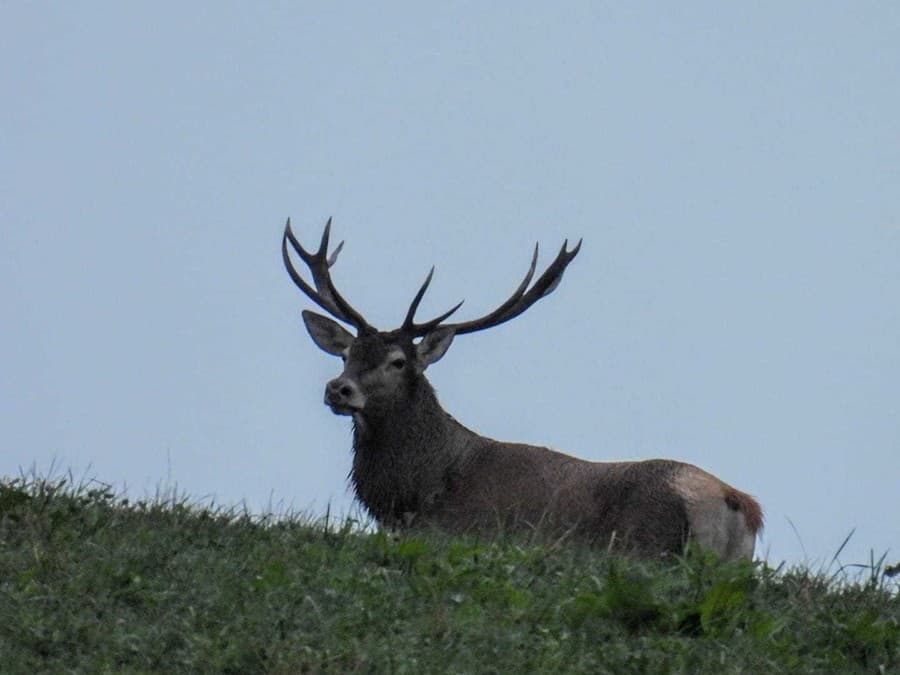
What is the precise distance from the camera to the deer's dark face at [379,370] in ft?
39.4

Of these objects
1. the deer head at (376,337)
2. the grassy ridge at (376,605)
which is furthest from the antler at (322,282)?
the grassy ridge at (376,605)

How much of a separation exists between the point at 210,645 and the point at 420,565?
134 centimetres

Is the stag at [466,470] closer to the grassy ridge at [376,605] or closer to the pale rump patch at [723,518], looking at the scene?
the pale rump patch at [723,518]

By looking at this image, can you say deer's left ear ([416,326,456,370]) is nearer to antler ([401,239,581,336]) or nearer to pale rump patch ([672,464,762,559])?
antler ([401,239,581,336])

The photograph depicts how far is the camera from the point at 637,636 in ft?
22.1

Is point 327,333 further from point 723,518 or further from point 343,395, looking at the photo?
point 723,518

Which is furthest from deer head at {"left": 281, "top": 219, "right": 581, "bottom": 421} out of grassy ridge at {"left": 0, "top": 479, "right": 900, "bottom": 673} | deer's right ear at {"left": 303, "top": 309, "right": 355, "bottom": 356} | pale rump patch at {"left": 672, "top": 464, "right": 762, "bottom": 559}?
grassy ridge at {"left": 0, "top": 479, "right": 900, "bottom": 673}

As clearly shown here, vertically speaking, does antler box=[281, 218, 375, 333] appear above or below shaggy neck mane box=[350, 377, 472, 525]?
above

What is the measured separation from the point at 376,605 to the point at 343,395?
5316 mm

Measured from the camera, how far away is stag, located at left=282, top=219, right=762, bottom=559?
1092 centimetres

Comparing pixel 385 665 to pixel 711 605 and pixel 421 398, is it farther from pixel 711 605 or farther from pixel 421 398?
pixel 421 398

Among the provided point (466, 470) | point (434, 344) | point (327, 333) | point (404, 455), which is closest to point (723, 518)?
point (466, 470)

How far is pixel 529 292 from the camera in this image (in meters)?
12.7

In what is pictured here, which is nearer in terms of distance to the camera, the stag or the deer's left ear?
the stag
